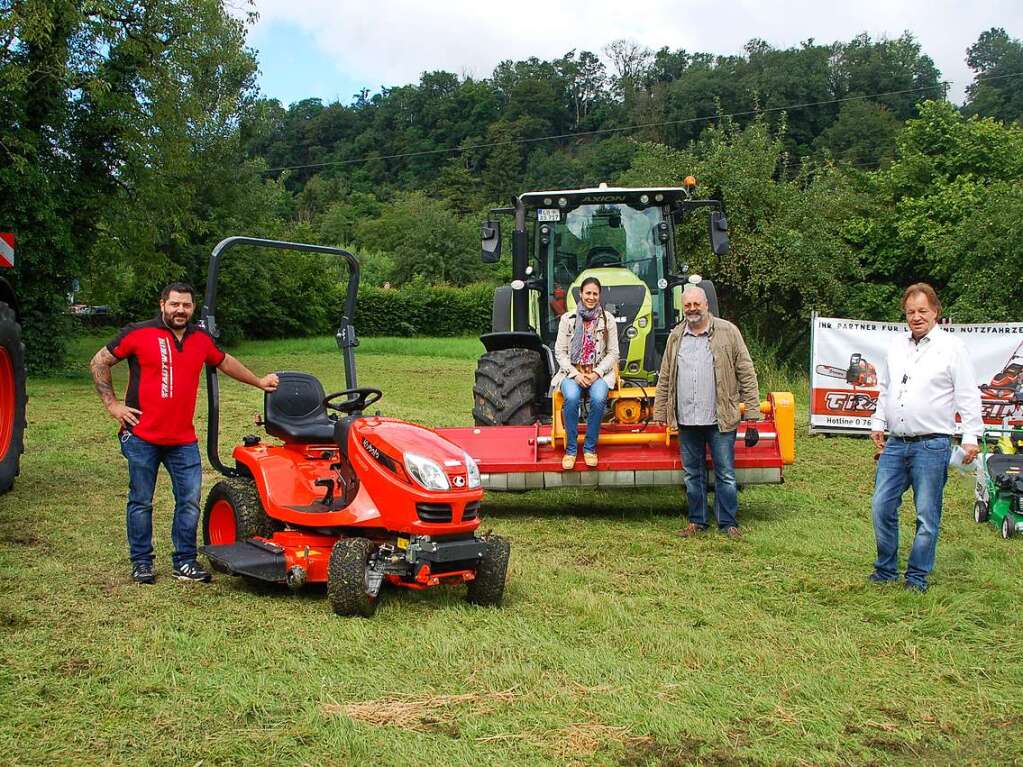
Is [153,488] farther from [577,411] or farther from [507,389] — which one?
[507,389]

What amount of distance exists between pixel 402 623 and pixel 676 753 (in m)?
1.82

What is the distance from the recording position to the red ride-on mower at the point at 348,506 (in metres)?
5.25

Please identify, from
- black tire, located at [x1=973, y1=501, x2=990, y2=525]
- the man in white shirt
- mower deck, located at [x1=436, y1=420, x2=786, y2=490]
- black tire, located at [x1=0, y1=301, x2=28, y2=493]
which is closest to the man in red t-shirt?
mower deck, located at [x1=436, y1=420, x2=786, y2=490]

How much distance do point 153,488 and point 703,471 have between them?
3.71 m

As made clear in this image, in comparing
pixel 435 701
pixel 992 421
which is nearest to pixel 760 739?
pixel 435 701

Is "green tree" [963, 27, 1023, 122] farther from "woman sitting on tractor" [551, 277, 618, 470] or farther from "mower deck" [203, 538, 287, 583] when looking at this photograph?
"mower deck" [203, 538, 287, 583]

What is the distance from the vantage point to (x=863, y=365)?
13484mm

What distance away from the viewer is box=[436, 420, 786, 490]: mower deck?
26.0ft

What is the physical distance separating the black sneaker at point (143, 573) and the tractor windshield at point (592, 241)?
4.66 metres

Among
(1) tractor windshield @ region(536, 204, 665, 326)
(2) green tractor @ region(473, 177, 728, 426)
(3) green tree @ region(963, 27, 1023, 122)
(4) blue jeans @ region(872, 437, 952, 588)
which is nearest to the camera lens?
(4) blue jeans @ region(872, 437, 952, 588)

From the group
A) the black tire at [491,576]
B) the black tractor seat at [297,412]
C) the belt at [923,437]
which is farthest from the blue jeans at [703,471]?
the black tractor seat at [297,412]

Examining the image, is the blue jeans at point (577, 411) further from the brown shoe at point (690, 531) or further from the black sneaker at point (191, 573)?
the black sneaker at point (191, 573)

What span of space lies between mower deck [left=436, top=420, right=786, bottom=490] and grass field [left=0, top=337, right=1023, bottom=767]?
0.42 metres

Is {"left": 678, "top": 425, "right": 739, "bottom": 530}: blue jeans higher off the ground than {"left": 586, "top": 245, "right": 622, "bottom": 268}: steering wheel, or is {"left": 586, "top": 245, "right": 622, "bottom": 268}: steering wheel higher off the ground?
{"left": 586, "top": 245, "right": 622, "bottom": 268}: steering wheel
